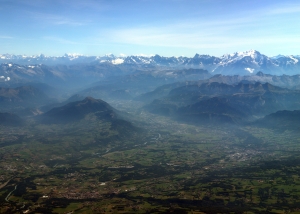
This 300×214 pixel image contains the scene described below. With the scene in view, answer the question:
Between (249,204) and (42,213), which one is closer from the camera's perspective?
(42,213)

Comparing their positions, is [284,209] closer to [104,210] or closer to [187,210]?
[187,210]

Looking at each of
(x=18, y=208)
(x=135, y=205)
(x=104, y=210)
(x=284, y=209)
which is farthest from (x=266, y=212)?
(x=18, y=208)

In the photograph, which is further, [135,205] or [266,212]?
[135,205]

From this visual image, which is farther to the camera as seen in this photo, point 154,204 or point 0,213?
point 154,204

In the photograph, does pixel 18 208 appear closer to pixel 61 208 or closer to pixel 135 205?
pixel 61 208

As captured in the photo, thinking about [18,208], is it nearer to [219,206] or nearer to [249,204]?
[219,206]

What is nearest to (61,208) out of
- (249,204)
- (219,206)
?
(219,206)

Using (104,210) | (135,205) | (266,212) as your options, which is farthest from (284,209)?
(104,210)

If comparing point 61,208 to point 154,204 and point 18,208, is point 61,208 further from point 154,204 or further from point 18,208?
point 154,204
